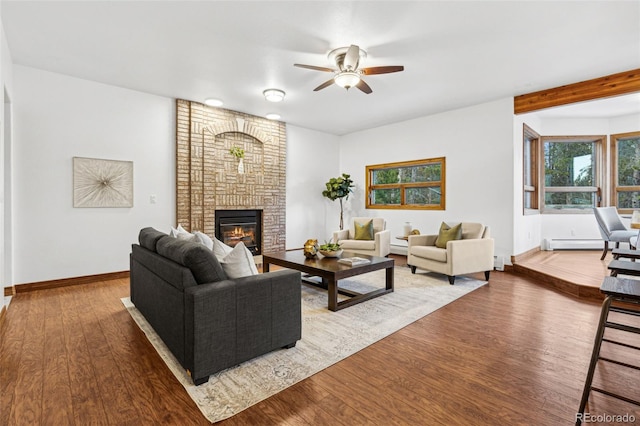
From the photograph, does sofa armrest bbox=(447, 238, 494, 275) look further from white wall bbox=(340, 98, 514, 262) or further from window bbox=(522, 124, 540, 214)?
window bbox=(522, 124, 540, 214)

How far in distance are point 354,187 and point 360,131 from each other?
4.31 feet

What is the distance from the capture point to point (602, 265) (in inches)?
184

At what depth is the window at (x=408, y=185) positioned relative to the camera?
233 inches

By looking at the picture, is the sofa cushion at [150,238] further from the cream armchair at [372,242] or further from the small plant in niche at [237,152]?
the cream armchair at [372,242]

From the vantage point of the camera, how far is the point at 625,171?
19.1ft

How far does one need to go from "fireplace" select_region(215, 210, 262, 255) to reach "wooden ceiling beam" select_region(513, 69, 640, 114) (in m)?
4.82

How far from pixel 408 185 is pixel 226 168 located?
11.9ft

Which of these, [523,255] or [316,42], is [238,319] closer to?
[316,42]

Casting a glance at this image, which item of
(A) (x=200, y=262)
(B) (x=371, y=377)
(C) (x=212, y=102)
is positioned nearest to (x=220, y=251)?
(A) (x=200, y=262)

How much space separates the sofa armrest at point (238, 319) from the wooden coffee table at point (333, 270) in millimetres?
830

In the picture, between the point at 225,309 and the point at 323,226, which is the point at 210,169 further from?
the point at 225,309

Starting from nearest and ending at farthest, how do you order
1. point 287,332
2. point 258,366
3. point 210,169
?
point 258,366 < point 287,332 < point 210,169

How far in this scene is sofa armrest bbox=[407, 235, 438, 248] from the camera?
4746 millimetres

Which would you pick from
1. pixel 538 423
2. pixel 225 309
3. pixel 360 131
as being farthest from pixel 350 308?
pixel 360 131
